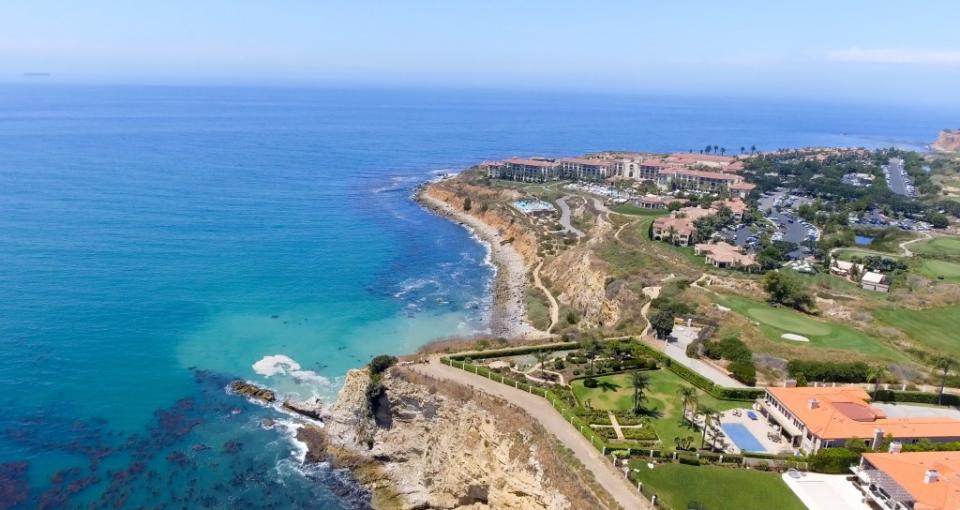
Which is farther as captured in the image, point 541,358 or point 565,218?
point 565,218

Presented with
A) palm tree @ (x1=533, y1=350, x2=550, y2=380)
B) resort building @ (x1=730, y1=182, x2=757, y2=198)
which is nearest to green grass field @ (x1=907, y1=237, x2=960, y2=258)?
resort building @ (x1=730, y1=182, x2=757, y2=198)

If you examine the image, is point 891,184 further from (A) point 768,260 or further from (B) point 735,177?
(A) point 768,260

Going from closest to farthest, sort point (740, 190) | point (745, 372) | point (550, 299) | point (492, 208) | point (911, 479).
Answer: point (911, 479)
point (745, 372)
point (550, 299)
point (492, 208)
point (740, 190)

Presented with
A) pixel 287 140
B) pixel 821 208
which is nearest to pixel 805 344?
pixel 821 208

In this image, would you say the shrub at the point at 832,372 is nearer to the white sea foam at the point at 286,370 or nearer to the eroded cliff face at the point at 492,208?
the white sea foam at the point at 286,370

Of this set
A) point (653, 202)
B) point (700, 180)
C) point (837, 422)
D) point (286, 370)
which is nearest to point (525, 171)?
point (700, 180)

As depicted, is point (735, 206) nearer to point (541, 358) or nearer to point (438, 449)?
point (541, 358)

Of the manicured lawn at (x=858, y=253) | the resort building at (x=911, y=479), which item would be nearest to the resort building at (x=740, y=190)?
the manicured lawn at (x=858, y=253)
